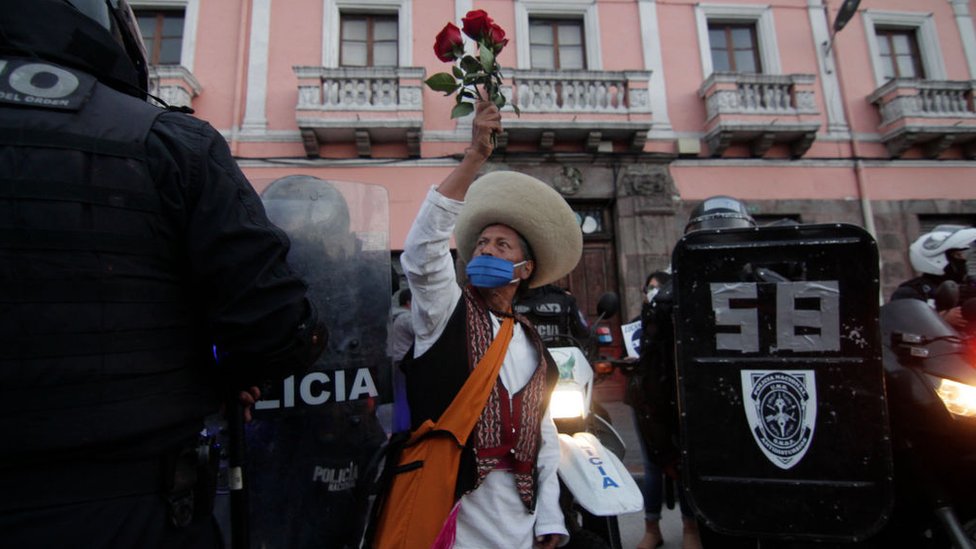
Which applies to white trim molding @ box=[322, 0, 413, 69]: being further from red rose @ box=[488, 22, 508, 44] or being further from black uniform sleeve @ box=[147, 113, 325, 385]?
black uniform sleeve @ box=[147, 113, 325, 385]

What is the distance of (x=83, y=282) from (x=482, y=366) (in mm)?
979

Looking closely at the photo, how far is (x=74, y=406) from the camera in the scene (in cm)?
91

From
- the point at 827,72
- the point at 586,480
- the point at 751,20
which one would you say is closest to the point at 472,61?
the point at 586,480

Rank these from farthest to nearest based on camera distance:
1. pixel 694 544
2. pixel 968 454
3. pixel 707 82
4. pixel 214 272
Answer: pixel 707 82 → pixel 694 544 → pixel 968 454 → pixel 214 272

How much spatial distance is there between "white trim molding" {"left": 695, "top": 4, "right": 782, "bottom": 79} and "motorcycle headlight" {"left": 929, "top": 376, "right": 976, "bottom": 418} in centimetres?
899

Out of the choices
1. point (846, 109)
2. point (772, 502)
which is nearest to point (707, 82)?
point (846, 109)

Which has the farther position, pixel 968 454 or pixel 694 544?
pixel 694 544

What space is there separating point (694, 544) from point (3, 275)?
11.1 feet

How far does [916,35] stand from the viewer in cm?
1027

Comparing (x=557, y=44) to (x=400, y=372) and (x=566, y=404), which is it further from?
(x=400, y=372)

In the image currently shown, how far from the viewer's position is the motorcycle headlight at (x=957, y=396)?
1.94 m

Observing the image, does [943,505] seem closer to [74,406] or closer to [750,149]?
[74,406]

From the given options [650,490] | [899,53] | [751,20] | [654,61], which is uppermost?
[751,20]

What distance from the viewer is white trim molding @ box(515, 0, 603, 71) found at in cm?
924
